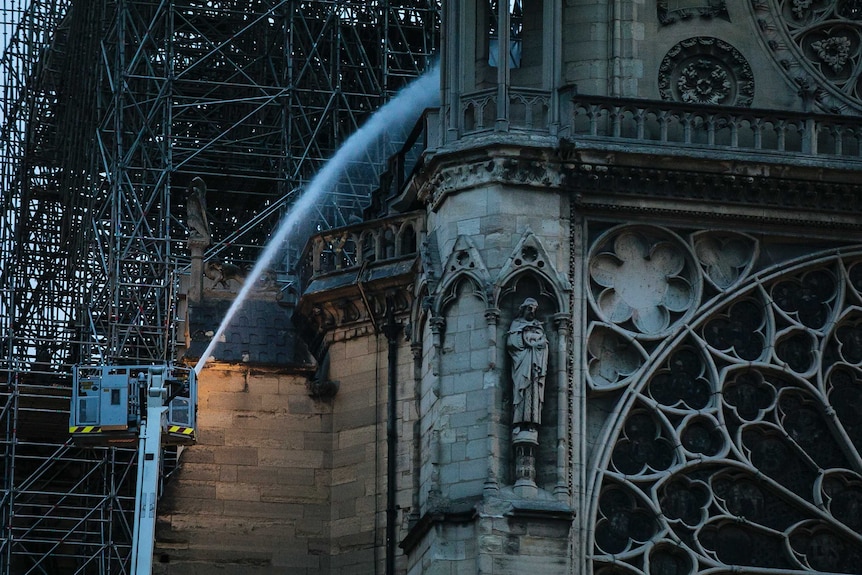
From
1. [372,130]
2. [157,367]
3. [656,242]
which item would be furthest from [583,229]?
[372,130]

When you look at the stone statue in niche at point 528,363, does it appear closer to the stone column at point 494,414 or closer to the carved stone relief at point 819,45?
the stone column at point 494,414

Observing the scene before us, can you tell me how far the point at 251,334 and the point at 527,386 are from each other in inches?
201

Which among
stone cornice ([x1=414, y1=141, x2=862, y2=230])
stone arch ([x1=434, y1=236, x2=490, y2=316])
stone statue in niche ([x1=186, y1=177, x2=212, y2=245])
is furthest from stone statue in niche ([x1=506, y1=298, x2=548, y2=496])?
stone statue in niche ([x1=186, y1=177, x2=212, y2=245])

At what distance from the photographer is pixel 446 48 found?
99.7 feet

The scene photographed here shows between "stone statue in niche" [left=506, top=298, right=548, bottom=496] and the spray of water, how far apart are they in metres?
6.79

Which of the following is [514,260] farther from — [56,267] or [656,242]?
[56,267]

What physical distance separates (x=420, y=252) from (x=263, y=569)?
433 centimetres

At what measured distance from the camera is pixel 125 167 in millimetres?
35312

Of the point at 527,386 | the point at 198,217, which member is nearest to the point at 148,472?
the point at 527,386

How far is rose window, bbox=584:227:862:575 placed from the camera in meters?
29.1

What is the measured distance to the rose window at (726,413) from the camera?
95.5 ft

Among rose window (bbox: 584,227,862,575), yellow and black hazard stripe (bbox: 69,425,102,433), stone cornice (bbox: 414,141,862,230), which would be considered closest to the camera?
yellow and black hazard stripe (bbox: 69,425,102,433)

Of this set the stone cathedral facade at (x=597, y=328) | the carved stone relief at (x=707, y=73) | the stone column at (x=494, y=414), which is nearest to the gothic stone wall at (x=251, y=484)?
the stone cathedral facade at (x=597, y=328)

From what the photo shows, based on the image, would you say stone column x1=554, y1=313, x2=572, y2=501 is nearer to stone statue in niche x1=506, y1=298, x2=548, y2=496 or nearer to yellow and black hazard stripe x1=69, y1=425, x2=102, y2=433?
stone statue in niche x1=506, y1=298, x2=548, y2=496
